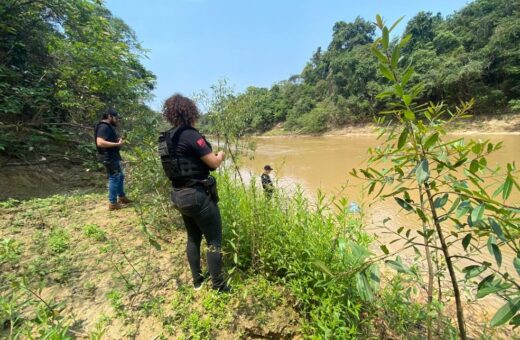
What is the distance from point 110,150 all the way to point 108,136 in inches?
8.0

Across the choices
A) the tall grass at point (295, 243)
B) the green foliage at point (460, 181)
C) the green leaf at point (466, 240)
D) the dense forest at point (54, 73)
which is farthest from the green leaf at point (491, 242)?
the dense forest at point (54, 73)

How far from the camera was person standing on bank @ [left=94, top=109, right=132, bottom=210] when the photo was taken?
3629 millimetres

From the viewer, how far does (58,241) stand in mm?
2764

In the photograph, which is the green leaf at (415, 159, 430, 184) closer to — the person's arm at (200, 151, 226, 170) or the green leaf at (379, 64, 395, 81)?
the green leaf at (379, 64, 395, 81)

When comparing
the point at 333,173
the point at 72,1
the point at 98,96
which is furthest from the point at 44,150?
the point at 333,173

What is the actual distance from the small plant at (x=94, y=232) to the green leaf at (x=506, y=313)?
131 inches

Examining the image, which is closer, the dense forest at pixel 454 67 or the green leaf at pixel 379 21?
the green leaf at pixel 379 21

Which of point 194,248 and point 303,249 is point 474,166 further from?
point 194,248

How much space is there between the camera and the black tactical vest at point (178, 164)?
2.00 m

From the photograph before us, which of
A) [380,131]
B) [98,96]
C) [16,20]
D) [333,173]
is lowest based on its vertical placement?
[333,173]

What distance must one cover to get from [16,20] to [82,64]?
135 cm

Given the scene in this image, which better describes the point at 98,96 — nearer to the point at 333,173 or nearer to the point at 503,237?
the point at 503,237

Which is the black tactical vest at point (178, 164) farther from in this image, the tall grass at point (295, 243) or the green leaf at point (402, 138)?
the green leaf at point (402, 138)

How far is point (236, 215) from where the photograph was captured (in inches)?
99.5
